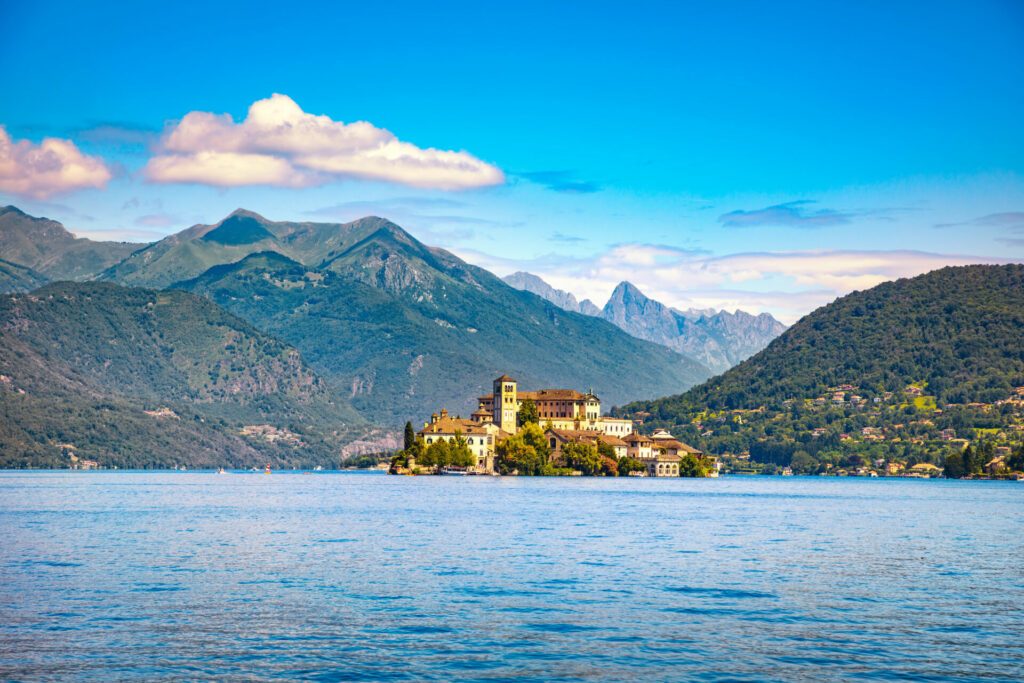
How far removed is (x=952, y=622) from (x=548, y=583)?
21.5 meters

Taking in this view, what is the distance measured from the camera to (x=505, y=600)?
59562mm

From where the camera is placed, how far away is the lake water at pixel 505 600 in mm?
44719

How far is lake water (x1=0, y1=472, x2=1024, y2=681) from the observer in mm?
44719

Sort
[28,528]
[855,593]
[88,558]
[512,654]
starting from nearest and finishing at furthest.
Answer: [512,654] < [855,593] < [88,558] < [28,528]

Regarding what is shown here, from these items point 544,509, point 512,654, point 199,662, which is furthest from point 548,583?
point 544,509

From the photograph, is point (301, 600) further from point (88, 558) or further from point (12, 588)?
point (88, 558)

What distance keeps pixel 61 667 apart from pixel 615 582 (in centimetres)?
3228

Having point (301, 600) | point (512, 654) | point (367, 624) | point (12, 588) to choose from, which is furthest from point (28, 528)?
point (512, 654)

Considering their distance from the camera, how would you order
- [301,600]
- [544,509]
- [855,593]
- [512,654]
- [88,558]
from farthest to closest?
1. [544,509]
2. [88,558]
3. [855,593]
4. [301,600]
5. [512,654]

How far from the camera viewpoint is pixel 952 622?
5422 centimetres

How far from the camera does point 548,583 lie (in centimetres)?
6594

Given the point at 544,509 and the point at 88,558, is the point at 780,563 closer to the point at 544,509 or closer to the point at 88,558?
the point at 88,558

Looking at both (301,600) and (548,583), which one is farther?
(548,583)

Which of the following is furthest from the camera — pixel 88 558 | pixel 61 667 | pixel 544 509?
pixel 544 509
